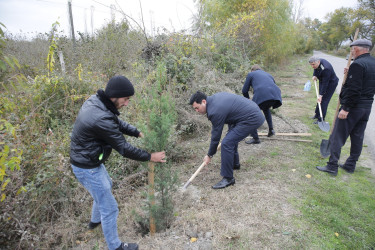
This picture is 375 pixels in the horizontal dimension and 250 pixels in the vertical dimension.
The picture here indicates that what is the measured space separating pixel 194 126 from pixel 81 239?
3.94 metres

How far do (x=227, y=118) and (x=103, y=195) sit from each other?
220 centimetres

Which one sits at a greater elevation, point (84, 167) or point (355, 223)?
point (84, 167)

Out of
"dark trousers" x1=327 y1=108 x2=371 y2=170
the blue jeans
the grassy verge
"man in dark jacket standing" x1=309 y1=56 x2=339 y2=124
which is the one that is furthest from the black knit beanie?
"man in dark jacket standing" x1=309 y1=56 x2=339 y2=124

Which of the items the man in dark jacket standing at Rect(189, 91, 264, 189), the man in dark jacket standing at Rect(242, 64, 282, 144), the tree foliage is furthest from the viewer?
the tree foliage

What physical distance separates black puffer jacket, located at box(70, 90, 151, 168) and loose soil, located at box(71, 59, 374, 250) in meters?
1.24

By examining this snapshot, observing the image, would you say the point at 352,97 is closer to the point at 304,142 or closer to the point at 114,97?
the point at 304,142

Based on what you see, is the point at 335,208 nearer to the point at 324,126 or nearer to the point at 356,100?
the point at 356,100

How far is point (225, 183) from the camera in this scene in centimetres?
398

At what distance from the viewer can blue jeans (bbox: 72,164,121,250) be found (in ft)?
8.07

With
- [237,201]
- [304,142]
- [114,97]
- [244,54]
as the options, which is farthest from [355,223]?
[244,54]

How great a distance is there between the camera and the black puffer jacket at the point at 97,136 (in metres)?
2.27

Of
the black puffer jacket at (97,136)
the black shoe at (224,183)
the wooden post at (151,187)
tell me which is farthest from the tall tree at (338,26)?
the black puffer jacket at (97,136)

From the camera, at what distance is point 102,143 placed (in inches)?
97.7

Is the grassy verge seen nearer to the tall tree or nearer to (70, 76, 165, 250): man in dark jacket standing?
(70, 76, 165, 250): man in dark jacket standing
